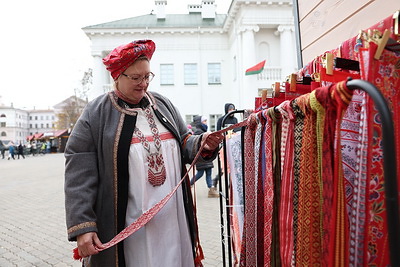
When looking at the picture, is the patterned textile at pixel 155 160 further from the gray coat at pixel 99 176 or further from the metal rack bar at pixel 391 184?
the metal rack bar at pixel 391 184

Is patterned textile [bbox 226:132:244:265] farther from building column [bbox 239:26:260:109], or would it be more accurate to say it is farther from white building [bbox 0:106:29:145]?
white building [bbox 0:106:29:145]

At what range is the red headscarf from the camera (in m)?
1.69

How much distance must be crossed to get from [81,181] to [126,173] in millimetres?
248

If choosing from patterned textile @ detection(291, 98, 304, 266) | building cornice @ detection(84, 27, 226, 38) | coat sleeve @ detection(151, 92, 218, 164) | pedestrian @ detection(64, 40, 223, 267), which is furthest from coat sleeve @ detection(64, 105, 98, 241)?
building cornice @ detection(84, 27, 226, 38)

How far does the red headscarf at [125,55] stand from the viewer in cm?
169

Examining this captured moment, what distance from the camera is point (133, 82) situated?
1.78m

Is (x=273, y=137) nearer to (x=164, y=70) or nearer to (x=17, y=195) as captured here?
(x=17, y=195)

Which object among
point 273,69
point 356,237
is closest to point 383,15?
point 356,237

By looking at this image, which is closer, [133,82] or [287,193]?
[287,193]

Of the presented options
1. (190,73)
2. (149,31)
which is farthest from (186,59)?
(149,31)

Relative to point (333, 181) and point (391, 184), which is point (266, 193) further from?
point (391, 184)

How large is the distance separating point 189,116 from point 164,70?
12.8 ft

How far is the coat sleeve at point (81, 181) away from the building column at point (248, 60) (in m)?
16.9

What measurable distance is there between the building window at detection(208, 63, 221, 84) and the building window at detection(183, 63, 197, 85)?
1.12 metres
